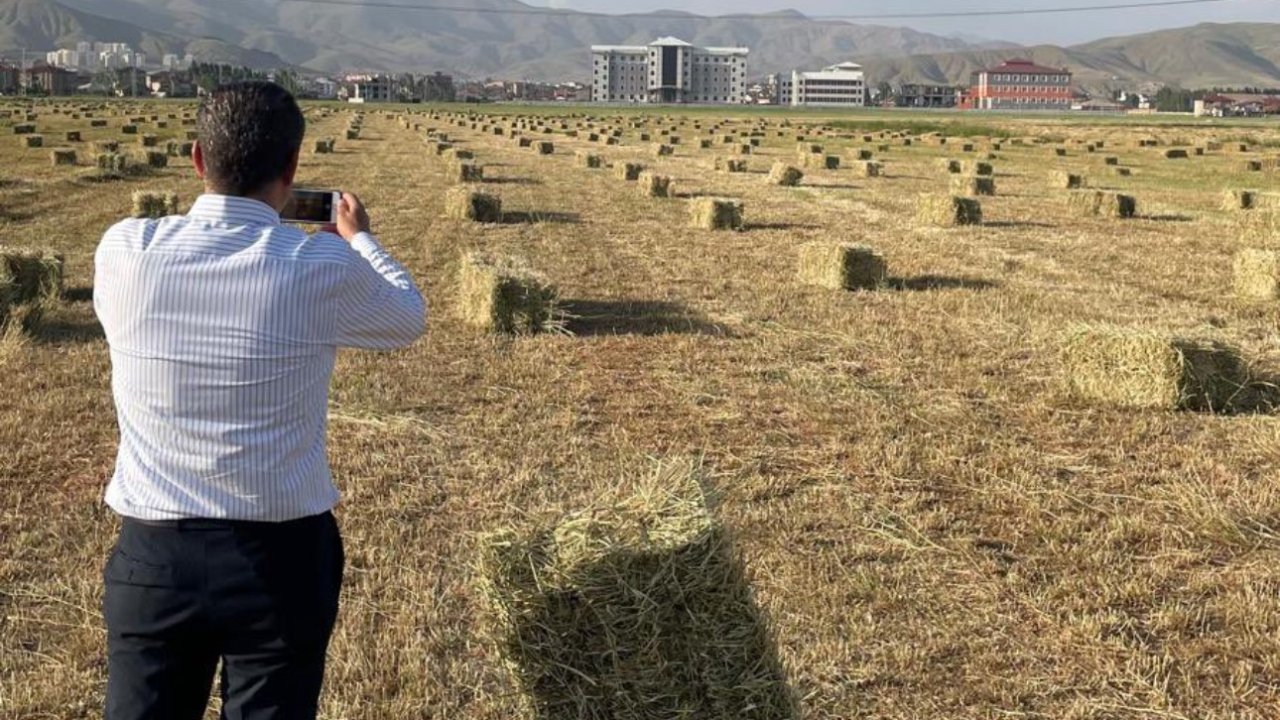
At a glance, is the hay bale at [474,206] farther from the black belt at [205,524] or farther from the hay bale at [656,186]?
the black belt at [205,524]

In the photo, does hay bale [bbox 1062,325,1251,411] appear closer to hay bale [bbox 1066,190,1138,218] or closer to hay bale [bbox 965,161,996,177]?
hay bale [bbox 1066,190,1138,218]

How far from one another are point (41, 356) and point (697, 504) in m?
9.61

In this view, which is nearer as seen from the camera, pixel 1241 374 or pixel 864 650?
pixel 864 650

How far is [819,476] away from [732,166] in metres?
31.4

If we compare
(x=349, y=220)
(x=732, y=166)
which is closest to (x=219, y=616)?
(x=349, y=220)

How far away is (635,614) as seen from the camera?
14.3ft

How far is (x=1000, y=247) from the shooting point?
68.2ft

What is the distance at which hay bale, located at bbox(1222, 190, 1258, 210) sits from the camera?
27.5 metres

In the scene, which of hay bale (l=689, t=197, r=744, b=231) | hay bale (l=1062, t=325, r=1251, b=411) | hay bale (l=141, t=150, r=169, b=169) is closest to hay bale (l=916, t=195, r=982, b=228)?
hay bale (l=689, t=197, r=744, b=231)

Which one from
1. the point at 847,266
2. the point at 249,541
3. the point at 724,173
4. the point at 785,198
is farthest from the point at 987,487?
the point at 724,173

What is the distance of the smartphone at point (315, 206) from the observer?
3.59 meters

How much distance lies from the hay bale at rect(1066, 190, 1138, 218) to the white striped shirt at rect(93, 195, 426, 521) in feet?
82.9

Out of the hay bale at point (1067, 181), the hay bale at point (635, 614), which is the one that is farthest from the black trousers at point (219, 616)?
the hay bale at point (1067, 181)

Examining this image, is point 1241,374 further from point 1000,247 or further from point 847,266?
point 1000,247
